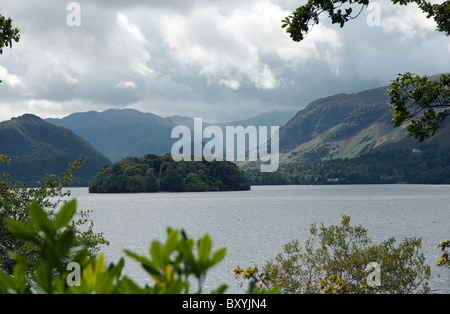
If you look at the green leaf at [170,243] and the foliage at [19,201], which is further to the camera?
the foliage at [19,201]

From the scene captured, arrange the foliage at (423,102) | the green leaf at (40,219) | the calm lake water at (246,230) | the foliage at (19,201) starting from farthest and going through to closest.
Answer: the calm lake water at (246,230)
the foliage at (19,201)
the foliage at (423,102)
the green leaf at (40,219)

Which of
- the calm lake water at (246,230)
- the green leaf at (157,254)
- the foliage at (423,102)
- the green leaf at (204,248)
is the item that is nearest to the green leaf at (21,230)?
the green leaf at (157,254)

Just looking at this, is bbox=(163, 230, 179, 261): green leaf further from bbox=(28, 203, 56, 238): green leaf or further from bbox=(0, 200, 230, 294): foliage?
bbox=(28, 203, 56, 238): green leaf

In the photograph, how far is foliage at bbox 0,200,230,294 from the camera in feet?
4.27

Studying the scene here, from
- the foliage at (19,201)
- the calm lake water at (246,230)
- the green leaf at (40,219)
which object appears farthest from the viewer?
the calm lake water at (246,230)

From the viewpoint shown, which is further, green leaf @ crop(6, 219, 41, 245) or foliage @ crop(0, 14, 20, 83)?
foliage @ crop(0, 14, 20, 83)

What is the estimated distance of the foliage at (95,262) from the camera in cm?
130

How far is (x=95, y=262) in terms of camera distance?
1.42 meters

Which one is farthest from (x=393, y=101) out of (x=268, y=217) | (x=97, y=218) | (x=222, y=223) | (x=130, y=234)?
(x=97, y=218)

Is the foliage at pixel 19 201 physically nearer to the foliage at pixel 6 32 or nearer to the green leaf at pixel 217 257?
the foliage at pixel 6 32

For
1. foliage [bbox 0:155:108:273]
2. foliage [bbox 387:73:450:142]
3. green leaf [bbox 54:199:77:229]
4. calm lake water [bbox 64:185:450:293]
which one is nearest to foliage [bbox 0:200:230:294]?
green leaf [bbox 54:199:77:229]

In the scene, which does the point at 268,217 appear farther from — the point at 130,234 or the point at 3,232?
the point at 3,232
